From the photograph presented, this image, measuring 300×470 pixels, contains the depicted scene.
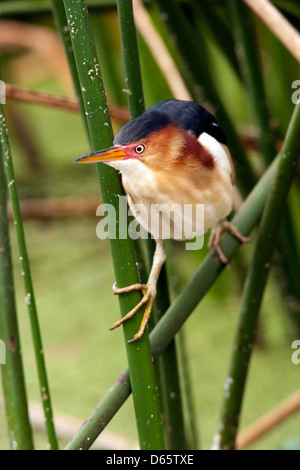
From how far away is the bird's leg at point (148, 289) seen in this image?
27.5 inches

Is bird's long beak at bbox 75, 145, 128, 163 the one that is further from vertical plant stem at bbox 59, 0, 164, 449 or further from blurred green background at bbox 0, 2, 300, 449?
blurred green background at bbox 0, 2, 300, 449

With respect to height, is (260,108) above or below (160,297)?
above

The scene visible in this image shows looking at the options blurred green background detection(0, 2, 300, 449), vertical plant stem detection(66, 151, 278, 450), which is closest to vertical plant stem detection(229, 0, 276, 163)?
blurred green background detection(0, 2, 300, 449)

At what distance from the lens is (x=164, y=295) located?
2.88ft

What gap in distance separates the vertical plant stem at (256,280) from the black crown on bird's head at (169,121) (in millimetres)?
88

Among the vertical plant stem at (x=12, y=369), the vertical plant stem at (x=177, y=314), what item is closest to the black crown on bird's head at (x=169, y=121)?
the vertical plant stem at (x=177, y=314)

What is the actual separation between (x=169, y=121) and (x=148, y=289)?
19 cm

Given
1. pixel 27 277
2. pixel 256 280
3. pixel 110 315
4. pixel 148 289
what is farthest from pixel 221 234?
pixel 110 315

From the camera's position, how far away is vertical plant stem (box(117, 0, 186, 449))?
74 centimetres

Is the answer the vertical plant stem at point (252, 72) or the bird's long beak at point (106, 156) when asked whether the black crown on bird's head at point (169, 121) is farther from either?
the vertical plant stem at point (252, 72)

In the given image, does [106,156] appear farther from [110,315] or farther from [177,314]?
[110,315]

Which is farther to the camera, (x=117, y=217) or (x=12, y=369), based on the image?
(x=12, y=369)

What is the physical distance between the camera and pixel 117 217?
68 cm
